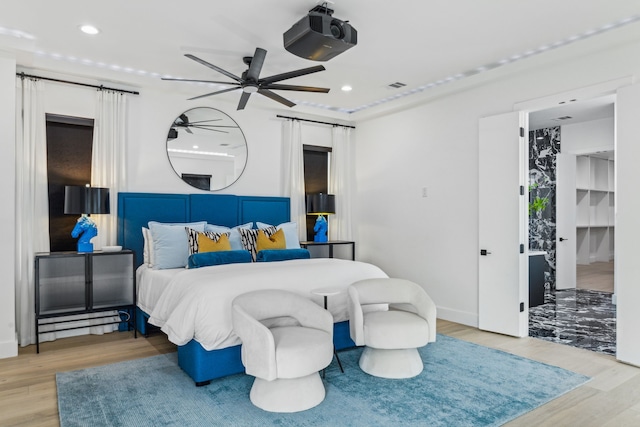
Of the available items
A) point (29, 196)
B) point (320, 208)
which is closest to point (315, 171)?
point (320, 208)

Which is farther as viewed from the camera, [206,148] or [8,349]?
[206,148]

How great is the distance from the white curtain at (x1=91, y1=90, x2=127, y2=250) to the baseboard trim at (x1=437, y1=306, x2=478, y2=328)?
399 cm

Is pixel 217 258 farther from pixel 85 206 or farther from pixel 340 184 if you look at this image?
pixel 340 184

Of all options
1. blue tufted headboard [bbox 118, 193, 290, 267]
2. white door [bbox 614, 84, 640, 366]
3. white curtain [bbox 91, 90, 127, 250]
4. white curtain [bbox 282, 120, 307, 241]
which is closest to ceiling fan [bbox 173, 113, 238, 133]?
white curtain [bbox 91, 90, 127, 250]

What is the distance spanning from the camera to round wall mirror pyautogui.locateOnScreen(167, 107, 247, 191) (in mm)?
5230

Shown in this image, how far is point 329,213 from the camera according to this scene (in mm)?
6098

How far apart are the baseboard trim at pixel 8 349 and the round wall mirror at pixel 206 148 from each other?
2419 mm

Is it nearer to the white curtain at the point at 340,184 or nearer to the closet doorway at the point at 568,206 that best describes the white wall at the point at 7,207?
the white curtain at the point at 340,184

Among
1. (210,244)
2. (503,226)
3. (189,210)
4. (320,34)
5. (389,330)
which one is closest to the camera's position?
(320,34)

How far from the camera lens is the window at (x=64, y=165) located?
450 centimetres

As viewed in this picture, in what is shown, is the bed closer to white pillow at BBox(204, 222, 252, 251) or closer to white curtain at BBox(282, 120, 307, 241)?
white pillow at BBox(204, 222, 252, 251)

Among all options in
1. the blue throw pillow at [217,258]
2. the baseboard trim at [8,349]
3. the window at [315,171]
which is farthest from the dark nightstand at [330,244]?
the baseboard trim at [8,349]

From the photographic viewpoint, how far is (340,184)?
21.3 ft

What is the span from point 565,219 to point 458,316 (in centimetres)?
331
